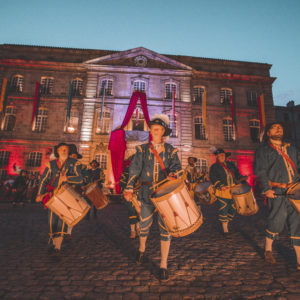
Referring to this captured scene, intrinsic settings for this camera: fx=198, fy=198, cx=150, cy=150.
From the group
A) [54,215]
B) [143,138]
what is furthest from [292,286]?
[143,138]

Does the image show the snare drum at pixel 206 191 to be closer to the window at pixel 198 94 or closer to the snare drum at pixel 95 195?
the snare drum at pixel 95 195

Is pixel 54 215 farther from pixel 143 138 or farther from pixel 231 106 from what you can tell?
pixel 231 106

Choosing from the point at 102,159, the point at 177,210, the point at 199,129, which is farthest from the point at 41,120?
the point at 177,210

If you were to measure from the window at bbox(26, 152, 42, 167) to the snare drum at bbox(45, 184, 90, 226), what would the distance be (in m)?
17.2

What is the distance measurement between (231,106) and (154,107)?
789 centimetres

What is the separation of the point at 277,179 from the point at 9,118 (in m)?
23.1

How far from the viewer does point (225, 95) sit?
21.4 m

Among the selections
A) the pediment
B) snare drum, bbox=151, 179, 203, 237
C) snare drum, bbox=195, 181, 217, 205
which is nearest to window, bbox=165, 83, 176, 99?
the pediment

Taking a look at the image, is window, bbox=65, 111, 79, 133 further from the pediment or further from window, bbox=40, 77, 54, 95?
the pediment

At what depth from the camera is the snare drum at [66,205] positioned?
11.1 ft

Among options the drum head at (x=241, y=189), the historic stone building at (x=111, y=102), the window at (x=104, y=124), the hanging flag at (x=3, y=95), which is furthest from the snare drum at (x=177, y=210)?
the hanging flag at (x=3, y=95)

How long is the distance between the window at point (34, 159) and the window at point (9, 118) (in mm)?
3648

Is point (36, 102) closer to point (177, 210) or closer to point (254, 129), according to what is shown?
point (177, 210)

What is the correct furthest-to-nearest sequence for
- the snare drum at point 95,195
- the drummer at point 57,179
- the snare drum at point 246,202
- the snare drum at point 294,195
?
the snare drum at point 95,195
the snare drum at point 246,202
the drummer at point 57,179
the snare drum at point 294,195
